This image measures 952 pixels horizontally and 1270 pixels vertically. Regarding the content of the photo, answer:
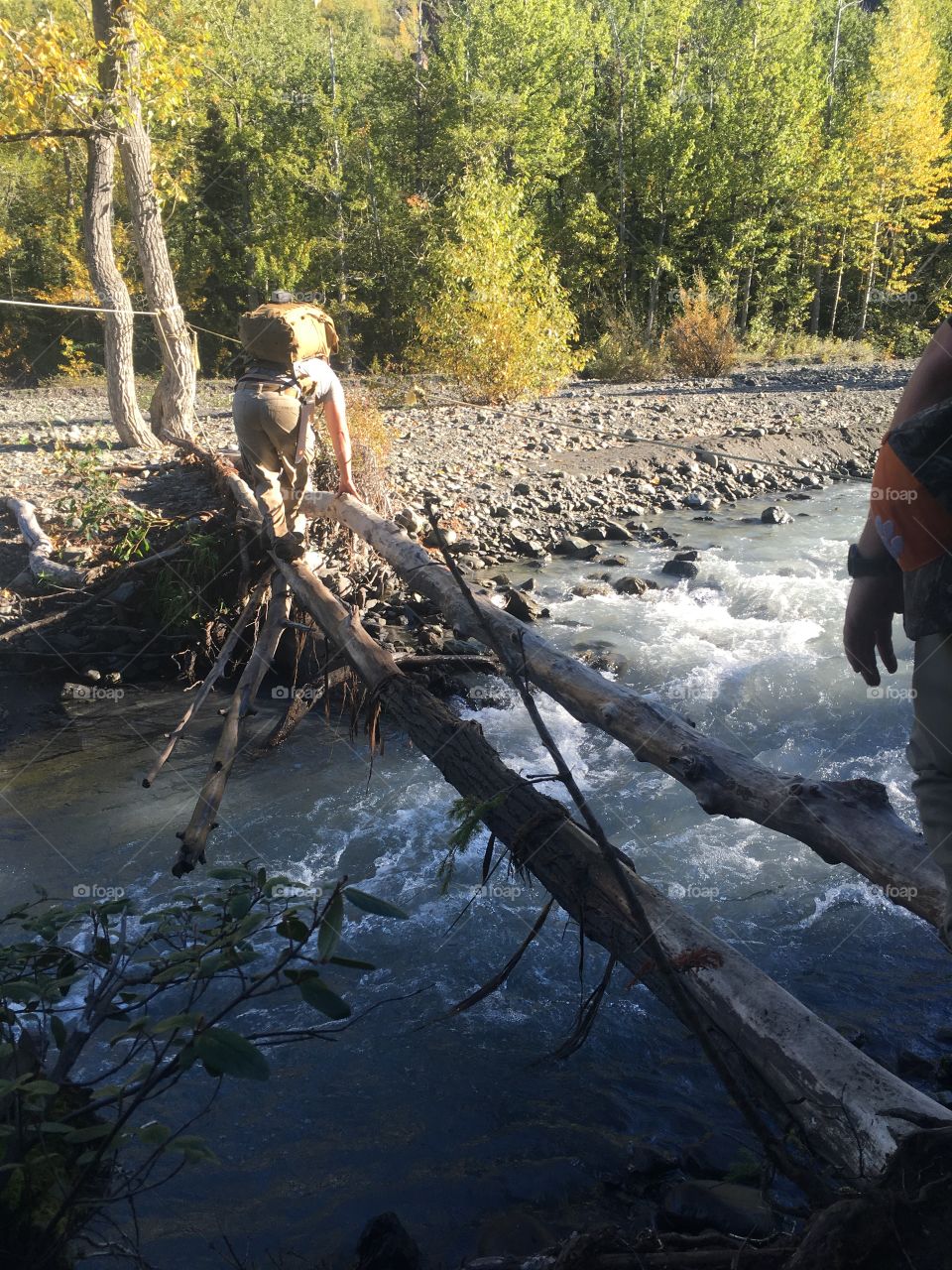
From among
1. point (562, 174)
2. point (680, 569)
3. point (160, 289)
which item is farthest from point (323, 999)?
point (562, 174)

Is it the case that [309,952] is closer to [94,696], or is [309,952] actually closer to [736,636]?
[94,696]

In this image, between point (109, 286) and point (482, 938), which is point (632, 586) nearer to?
point (482, 938)

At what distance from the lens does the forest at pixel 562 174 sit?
26.5 meters

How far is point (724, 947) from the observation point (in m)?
2.87

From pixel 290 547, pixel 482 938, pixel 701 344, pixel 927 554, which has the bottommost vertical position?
pixel 482 938

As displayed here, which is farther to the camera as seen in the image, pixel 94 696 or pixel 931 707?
pixel 94 696

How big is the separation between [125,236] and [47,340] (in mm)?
4159

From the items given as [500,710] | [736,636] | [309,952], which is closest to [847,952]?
[309,952]

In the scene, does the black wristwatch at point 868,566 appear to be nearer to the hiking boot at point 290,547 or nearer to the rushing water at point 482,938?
the rushing water at point 482,938

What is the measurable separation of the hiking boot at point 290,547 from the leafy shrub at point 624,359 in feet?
50.1

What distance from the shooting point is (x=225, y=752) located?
14.9 ft

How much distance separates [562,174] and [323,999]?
30370 millimetres

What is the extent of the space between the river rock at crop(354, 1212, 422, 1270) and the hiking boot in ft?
13.9

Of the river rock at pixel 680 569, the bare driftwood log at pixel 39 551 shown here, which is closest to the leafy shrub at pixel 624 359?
the river rock at pixel 680 569
